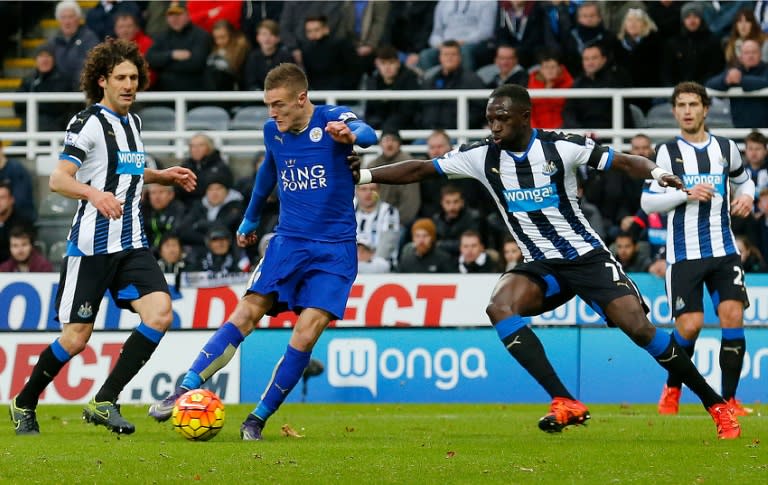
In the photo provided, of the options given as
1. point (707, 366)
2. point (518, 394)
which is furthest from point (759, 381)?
point (518, 394)

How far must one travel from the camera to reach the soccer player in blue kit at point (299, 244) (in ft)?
29.7

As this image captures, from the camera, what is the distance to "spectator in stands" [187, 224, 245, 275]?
15.8 meters

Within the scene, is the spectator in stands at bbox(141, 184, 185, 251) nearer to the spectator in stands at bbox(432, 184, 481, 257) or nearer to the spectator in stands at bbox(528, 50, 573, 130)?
the spectator in stands at bbox(432, 184, 481, 257)

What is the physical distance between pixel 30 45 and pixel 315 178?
14.0 m

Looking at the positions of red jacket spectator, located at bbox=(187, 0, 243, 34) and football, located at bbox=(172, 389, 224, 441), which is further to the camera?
red jacket spectator, located at bbox=(187, 0, 243, 34)

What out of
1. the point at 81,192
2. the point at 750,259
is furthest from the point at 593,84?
the point at 81,192

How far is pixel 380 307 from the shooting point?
1497cm

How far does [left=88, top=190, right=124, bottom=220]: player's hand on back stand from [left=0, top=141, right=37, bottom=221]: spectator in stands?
27.6 feet

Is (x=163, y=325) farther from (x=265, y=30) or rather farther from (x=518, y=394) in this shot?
(x=265, y=30)

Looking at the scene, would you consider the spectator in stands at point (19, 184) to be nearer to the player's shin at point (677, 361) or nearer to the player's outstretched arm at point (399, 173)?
the player's outstretched arm at point (399, 173)

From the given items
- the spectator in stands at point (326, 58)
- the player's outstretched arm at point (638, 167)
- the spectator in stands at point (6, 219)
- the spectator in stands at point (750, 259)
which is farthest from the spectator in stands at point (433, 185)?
the player's outstretched arm at point (638, 167)

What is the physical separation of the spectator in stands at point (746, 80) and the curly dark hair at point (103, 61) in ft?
30.0

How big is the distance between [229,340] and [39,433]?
1791mm

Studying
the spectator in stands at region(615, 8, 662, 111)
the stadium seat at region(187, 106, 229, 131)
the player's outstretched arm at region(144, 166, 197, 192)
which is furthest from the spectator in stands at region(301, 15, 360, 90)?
the player's outstretched arm at region(144, 166, 197, 192)
